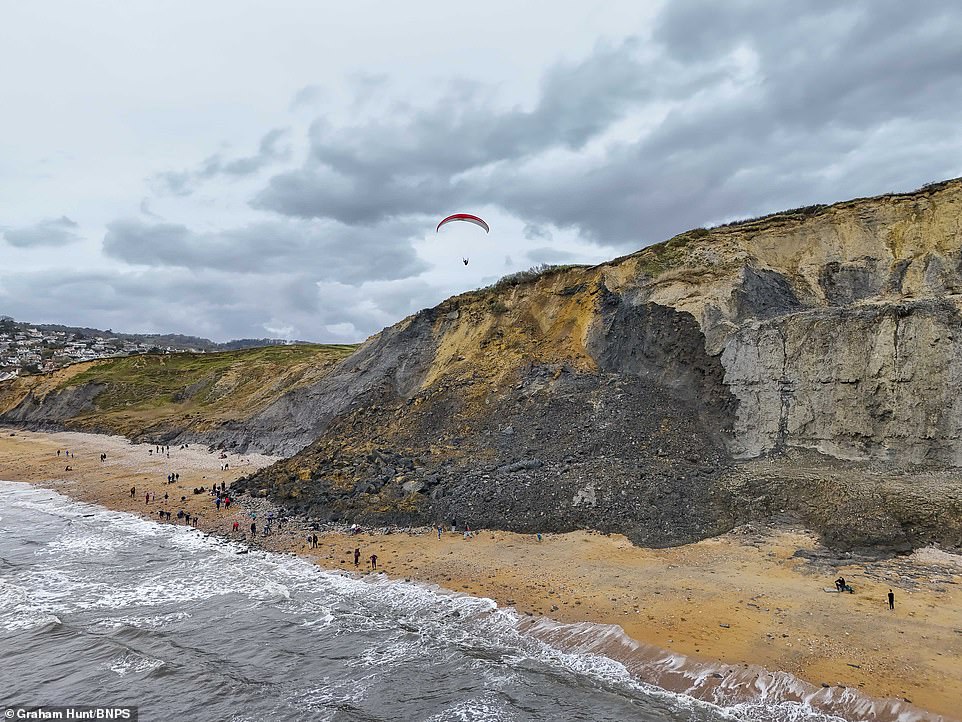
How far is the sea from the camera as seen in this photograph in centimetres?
1114

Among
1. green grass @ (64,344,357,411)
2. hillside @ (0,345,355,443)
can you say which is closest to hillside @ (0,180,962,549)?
hillside @ (0,345,355,443)

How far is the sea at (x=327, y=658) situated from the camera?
36.6 feet

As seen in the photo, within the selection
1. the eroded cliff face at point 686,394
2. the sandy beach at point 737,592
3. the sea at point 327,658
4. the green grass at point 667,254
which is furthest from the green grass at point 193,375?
the sandy beach at point 737,592

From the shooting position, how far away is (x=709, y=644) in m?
12.7

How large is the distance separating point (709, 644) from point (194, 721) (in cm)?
1078

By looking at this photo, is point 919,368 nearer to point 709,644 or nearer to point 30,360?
point 709,644

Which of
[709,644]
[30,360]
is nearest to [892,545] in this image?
[709,644]

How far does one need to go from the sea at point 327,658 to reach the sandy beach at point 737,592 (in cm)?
64

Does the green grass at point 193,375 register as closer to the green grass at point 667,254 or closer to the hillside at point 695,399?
the hillside at point 695,399

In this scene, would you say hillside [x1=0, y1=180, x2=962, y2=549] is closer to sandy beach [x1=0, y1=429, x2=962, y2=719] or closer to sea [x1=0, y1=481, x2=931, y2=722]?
sandy beach [x1=0, y1=429, x2=962, y2=719]

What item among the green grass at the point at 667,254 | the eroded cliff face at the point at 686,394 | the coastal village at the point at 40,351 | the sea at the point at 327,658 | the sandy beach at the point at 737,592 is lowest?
the sea at the point at 327,658

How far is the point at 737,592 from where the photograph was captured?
14.8 meters

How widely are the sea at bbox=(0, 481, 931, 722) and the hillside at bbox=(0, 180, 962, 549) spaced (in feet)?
18.7

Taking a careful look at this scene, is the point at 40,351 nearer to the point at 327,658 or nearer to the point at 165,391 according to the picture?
the point at 165,391
